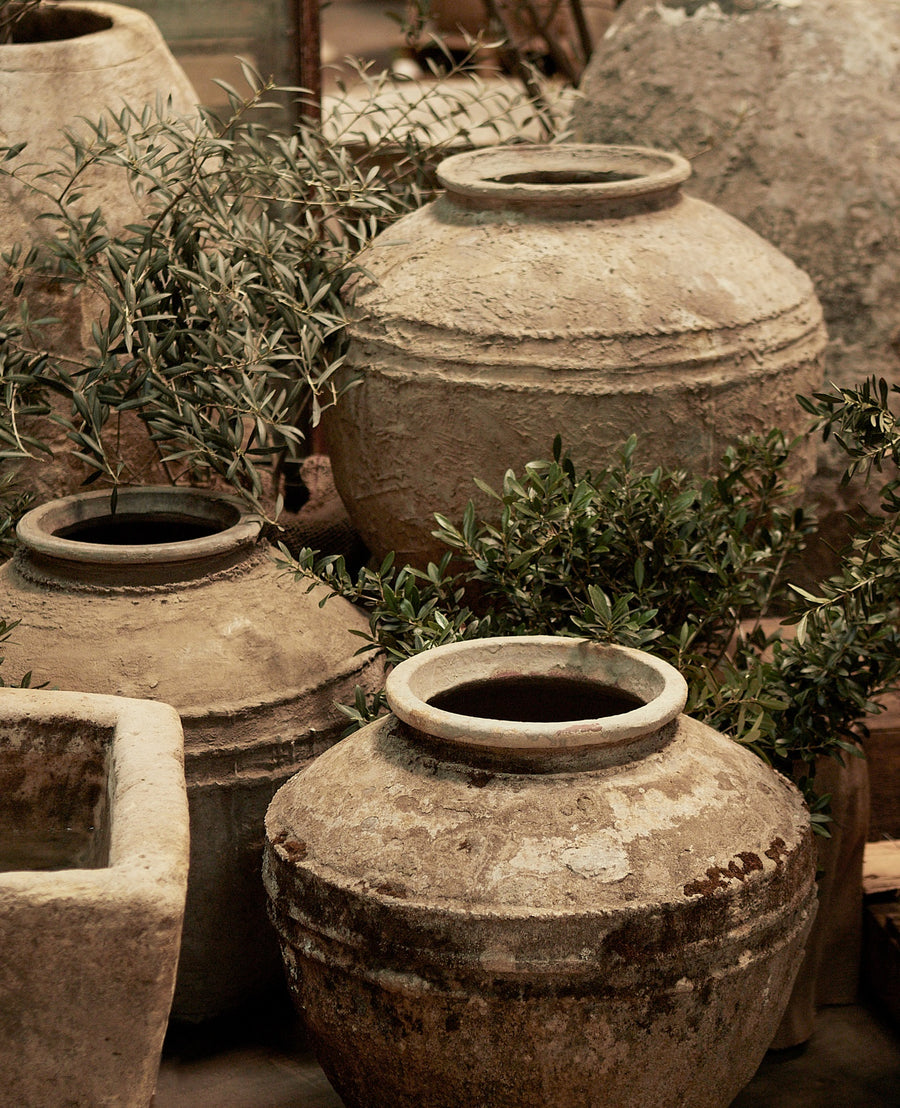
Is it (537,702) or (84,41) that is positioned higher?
(84,41)

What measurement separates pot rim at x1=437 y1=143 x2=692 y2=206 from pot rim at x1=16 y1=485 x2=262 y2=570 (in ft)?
2.72

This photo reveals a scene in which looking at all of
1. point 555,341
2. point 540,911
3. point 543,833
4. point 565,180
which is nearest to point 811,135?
point 565,180

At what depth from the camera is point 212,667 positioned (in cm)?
265

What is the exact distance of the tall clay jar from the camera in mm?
1976

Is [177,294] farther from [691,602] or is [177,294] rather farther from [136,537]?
[691,602]

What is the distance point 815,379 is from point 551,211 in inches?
26.9

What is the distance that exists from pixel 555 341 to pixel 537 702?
2.59 ft

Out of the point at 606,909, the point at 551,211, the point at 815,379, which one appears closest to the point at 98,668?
the point at 606,909

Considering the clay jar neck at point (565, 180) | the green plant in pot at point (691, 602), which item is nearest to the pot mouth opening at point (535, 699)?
the green plant in pot at point (691, 602)

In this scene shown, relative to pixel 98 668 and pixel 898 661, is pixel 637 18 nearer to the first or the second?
pixel 898 661

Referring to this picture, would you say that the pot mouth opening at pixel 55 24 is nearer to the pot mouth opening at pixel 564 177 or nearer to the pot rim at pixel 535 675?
the pot mouth opening at pixel 564 177

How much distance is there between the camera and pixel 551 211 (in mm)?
3037

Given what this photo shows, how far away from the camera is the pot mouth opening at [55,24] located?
12.1 ft

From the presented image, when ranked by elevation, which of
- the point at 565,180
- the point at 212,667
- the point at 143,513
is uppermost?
the point at 565,180
